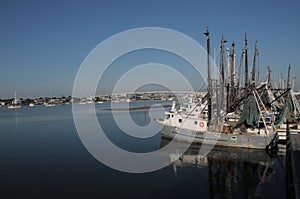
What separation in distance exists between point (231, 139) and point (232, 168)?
6.50 m

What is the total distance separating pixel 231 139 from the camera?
2617cm

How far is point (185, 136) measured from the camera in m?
29.3

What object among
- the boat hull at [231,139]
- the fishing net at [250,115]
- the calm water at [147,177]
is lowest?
the calm water at [147,177]

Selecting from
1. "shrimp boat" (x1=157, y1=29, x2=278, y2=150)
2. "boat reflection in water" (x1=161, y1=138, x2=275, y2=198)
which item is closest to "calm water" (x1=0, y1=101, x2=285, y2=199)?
"boat reflection in water" (x1=161, y1=138, x2=275, y2=198)

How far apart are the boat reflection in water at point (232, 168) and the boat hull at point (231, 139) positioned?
0.56 m

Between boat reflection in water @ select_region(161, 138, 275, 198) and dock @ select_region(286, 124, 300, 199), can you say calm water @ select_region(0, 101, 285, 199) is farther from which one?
dock @ select_region(286, 124, 300, 199)

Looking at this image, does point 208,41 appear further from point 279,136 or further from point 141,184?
point 141,184

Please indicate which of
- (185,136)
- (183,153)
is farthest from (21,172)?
(185,136)

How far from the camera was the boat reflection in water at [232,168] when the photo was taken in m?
15.7

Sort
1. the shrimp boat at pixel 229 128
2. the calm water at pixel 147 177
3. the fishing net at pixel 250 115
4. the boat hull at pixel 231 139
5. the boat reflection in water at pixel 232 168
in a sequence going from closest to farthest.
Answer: the calm water at pixel 147 177
the boat reflection in water at pixel 232 168
the boat hull at pixel 231 139
the shrimp boat at pixel 229 128
the fishing net at pixel 250 115

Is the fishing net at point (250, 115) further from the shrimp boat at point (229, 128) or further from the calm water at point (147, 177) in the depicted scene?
the calm water at point (147, 177)

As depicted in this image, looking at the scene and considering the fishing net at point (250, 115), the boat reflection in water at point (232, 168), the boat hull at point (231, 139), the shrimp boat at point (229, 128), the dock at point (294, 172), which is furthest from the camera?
the fishing net at point (250, 115)

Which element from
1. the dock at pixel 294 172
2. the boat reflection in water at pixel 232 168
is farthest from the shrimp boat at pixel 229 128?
the dock at pixel 294 172

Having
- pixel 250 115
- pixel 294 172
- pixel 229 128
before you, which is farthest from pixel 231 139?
pixel 294 172
